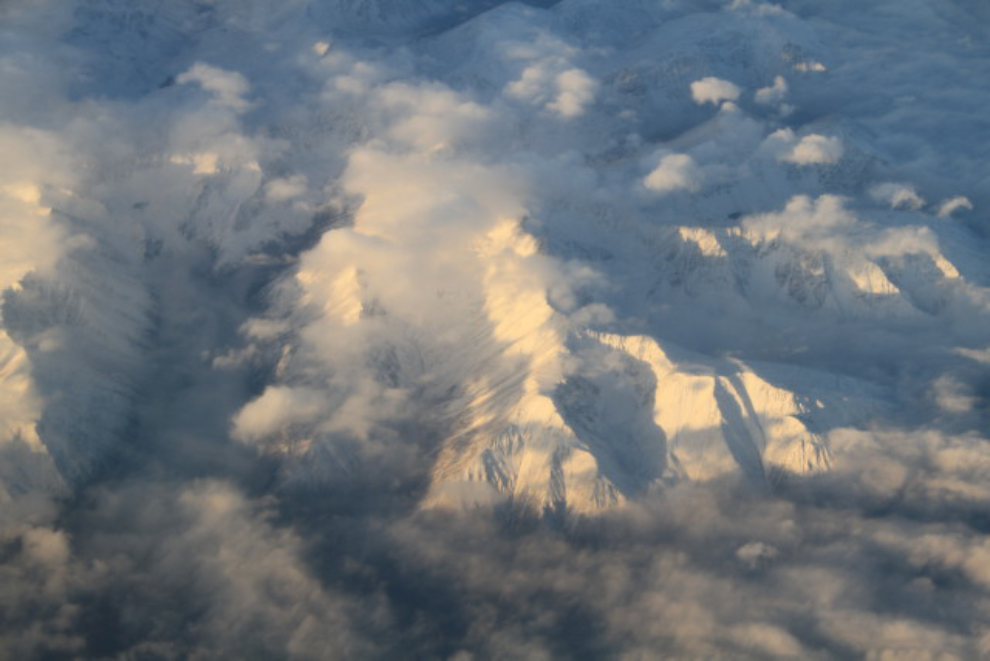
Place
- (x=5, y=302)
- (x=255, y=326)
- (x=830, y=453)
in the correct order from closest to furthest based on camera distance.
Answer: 1. (x=830, y=453)
2. (x=5, y=302)
3. (x=255, y=326)

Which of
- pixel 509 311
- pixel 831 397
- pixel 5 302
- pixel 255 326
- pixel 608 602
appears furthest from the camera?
pixel 255 326

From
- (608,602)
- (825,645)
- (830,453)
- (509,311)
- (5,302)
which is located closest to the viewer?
(825,645)

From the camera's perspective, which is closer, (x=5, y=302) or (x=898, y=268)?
(x=5, y=302)

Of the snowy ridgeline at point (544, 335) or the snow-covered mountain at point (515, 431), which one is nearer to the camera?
the snow-covered mountain at point (515, 431)

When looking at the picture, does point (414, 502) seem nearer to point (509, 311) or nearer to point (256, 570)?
point (256, 570)

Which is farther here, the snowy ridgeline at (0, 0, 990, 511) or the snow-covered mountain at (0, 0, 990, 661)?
the snowy ridgeline at (0, 0, 990, 511)

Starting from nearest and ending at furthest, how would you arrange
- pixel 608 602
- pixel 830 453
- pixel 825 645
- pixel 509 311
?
pixel 825 645
pixel 608 602
pixel 830 453
pixel 509 311

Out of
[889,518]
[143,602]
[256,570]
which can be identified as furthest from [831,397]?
[143,602]

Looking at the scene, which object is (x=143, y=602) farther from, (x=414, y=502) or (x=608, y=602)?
(x=608, y=602)

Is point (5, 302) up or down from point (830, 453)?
up

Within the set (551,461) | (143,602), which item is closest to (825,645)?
(551,461)
